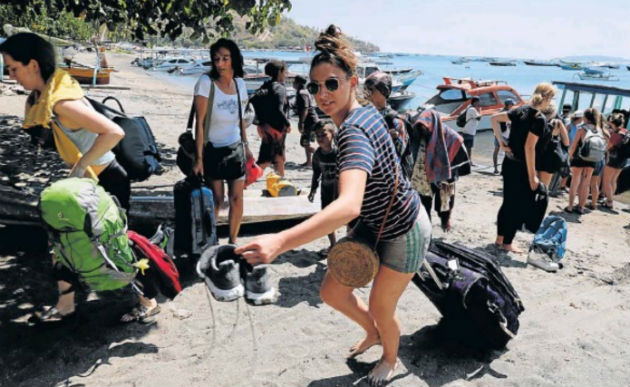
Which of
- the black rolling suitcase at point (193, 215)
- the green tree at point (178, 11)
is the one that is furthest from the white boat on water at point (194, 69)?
the black rolling suitcase at point (193, 215)

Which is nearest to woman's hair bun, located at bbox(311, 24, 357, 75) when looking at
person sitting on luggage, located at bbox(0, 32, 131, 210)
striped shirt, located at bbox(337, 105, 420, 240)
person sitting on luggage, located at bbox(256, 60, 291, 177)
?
striped shirt, located at bbox(337, 105, 420, 240)

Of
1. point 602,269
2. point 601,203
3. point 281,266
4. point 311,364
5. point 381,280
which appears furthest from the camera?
point 601,203

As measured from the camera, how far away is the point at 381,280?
272cm

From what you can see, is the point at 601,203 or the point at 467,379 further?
the point at 601,203

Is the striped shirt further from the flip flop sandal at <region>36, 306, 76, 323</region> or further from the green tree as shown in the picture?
the green tree

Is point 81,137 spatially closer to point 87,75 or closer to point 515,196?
point 515,196

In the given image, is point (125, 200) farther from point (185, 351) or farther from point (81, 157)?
point (185, 351)

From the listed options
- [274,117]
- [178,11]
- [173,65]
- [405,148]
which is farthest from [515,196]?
[173,65]

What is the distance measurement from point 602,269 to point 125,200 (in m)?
5.12

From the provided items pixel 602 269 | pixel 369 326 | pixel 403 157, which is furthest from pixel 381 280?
pixel 602 269

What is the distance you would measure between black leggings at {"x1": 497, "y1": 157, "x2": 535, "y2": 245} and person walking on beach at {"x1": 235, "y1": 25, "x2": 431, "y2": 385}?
3.15m

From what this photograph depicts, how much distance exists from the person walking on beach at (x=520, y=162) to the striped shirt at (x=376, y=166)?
123 inches

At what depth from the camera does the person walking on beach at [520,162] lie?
5125mm

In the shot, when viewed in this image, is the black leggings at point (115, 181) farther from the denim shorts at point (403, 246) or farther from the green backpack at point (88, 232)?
the denim shorts at point (403, 246)
